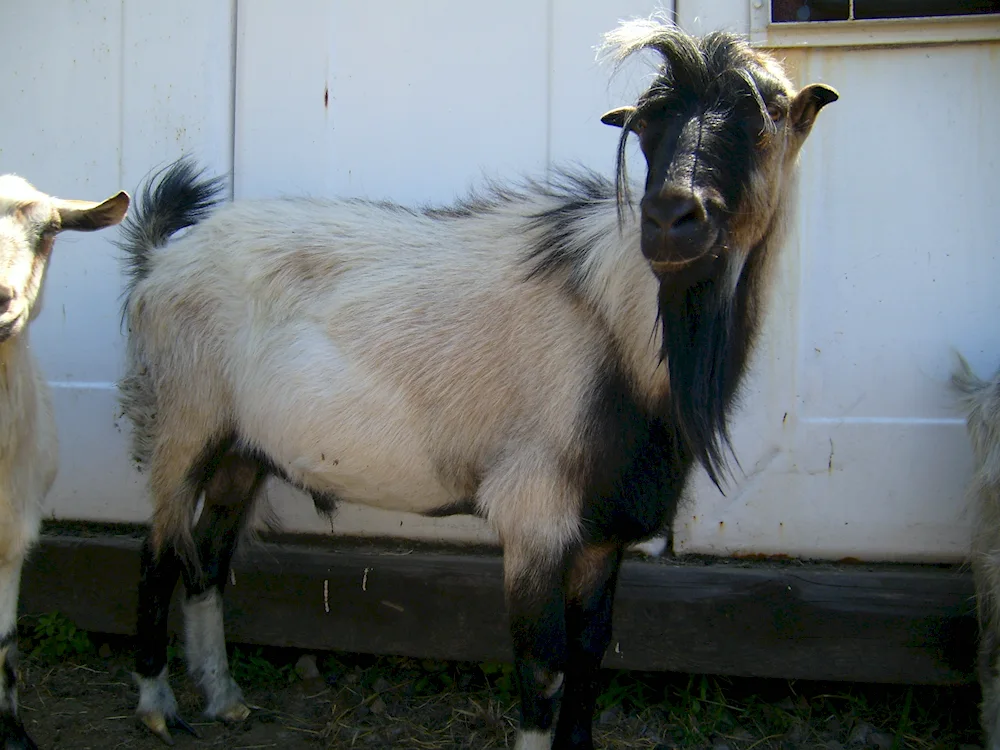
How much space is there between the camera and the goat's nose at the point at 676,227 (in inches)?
90.4

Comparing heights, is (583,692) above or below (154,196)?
below

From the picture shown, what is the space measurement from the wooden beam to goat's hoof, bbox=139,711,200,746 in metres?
0.47

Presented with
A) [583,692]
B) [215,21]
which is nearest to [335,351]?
[583,692]

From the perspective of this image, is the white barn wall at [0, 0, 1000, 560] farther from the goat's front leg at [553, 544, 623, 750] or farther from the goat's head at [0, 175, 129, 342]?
the goat's head at [0, 175, 129, 342]

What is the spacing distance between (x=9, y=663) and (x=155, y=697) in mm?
618

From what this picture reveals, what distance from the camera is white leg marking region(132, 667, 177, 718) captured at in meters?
3.50

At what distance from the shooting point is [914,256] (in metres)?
3.61

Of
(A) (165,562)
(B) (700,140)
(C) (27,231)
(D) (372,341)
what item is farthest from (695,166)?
(A) (165,562)

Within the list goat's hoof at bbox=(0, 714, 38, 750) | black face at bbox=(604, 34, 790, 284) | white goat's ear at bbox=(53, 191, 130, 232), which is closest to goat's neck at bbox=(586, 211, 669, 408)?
black face at bbox=(604, 34, 790, 284)

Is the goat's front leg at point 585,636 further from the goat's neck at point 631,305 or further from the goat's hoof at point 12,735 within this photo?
the goat's hoof at point 12,735

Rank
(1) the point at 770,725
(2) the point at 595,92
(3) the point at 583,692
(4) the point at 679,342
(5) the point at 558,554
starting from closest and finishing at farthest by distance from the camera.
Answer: (4) the point at 679,342, (5) the point at 558,554, (3) the point at 583,692, (1) the point at 770,725, (2) the point at 595,92

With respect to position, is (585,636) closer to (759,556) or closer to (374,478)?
(374,478)

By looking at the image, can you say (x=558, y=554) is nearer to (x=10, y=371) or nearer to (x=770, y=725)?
(x=770, y=725)

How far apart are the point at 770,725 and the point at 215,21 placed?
3.87m
